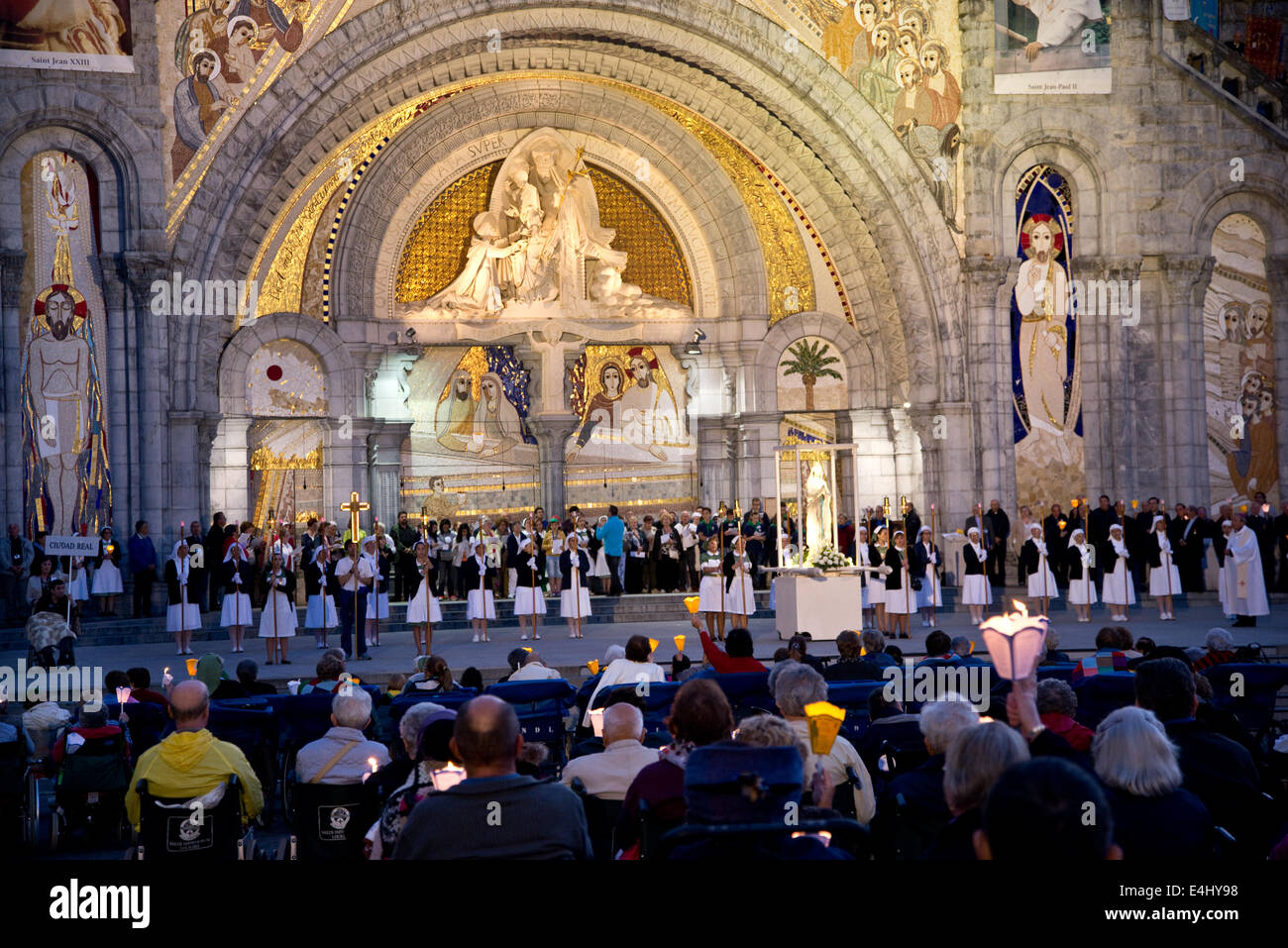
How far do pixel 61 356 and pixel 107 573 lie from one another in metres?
3.10

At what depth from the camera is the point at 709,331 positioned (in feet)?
80.3

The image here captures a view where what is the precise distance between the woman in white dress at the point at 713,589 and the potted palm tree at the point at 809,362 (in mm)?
7027

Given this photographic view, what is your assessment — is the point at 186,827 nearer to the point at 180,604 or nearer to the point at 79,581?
the point at 180,604

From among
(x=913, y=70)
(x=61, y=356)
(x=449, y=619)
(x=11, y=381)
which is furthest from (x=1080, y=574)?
(x=11, y=381)

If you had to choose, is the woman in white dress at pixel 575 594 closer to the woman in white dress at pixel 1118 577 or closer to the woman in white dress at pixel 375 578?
the woman in white dress at pixel 375 578

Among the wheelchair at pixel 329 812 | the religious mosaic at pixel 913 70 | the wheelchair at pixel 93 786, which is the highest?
the religious mosaic at pixel 913 70

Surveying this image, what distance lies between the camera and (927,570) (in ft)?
64.5

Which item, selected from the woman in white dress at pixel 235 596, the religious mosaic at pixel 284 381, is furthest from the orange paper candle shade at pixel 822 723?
the religious mosaic at pixel 284 381

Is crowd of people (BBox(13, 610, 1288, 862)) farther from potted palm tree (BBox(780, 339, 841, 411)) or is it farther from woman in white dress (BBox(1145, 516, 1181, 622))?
potted palm tree (BBox(780, 339, 841, 411))

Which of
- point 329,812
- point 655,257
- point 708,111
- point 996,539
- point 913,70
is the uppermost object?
point 913,70

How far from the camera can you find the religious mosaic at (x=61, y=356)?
755 inches

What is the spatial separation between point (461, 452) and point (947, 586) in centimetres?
832
